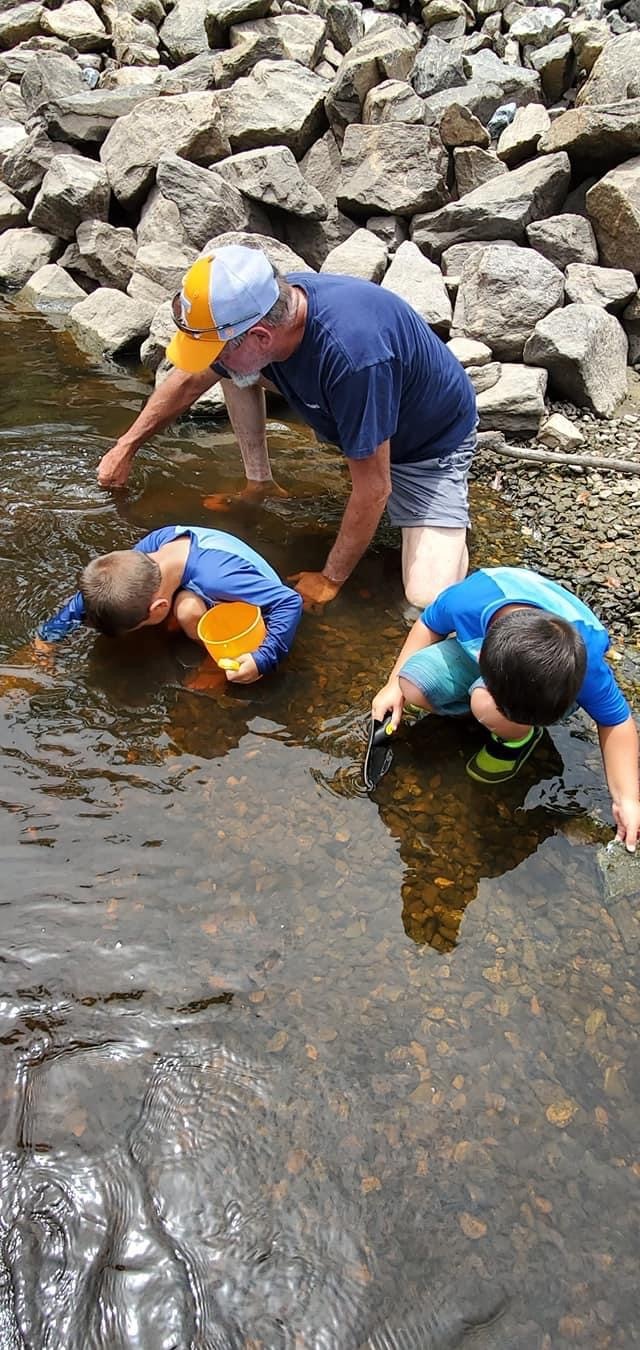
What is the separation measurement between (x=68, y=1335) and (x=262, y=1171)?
1.57 ft

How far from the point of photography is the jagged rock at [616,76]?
Answer: 6.83 metres

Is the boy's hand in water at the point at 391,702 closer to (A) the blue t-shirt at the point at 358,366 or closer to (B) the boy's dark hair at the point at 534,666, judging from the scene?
(B) the boy's dark hair at the point at 534,666

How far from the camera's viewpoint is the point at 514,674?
220cm

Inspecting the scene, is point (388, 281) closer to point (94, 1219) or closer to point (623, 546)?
point (623, 546)

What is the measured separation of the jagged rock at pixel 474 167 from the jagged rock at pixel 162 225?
7.82 ft

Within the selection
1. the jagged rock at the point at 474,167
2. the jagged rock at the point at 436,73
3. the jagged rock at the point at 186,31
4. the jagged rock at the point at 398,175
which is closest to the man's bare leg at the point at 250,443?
the jagged rock at the point at 398,175

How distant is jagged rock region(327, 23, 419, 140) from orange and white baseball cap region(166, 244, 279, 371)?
6.11 m

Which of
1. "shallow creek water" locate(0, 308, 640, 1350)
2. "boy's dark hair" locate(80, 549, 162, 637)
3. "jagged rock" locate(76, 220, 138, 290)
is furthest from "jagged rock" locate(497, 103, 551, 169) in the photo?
"boy's dark hair" locate(80, 549, 162, 637)

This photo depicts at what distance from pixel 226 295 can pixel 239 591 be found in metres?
1.01

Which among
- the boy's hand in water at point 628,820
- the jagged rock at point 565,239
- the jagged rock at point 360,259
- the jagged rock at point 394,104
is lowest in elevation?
the boy's hand in water at point 628,820

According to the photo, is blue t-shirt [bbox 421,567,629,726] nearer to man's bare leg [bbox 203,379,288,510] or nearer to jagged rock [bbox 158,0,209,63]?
man's bare leg [bbox 203,379,288,510]

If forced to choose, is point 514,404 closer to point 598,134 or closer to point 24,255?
point 598,134

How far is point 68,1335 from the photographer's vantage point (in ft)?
5.34

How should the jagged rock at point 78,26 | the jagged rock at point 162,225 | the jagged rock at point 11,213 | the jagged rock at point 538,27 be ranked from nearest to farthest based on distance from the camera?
the jagged rock at point 162,225 → the jagged rock at point 11,213 → the jagged rock at point 538,27 → the jagged rock at point 78,26
